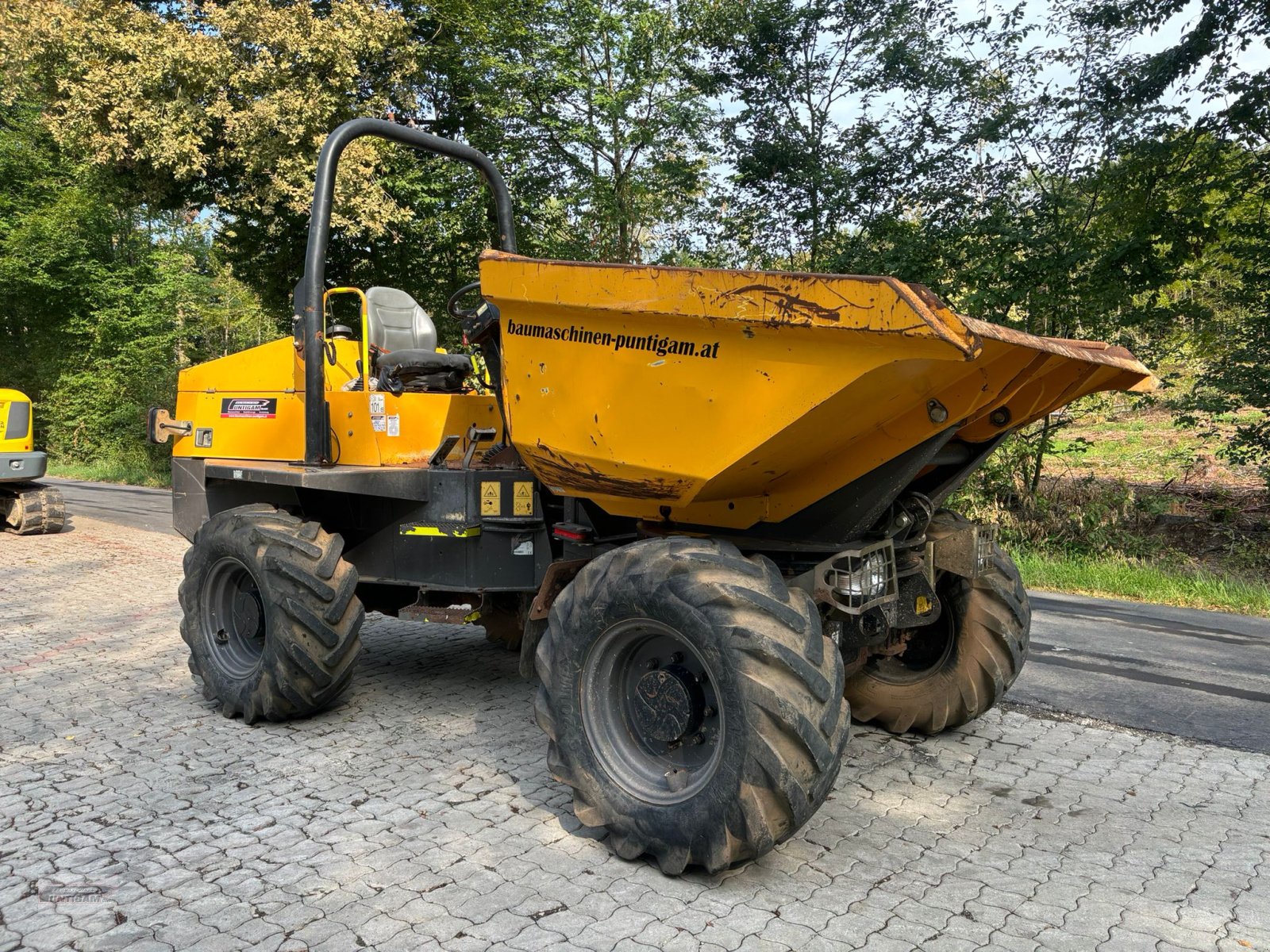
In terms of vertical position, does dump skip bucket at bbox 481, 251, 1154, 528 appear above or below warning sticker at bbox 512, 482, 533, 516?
above

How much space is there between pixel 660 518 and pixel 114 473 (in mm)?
23309

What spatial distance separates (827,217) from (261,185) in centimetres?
907

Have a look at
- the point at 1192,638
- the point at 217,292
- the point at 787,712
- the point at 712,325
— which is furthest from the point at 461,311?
the point at 217,292

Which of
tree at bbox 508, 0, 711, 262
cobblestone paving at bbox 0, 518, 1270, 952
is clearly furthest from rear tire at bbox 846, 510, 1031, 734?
tree at bbox 508, 0, 711, 262

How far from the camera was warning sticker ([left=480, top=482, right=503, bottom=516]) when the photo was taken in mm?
4746

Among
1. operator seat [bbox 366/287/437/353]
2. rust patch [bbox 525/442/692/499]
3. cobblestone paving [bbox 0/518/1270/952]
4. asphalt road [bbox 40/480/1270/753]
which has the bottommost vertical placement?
asphalt road [bbox 40/480/1270/753]

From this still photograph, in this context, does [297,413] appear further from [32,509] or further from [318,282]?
[32,509]

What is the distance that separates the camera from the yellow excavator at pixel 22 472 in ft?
41.5

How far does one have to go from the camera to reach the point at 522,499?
4.74 m

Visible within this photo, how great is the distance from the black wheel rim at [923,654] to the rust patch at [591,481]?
1.66 m

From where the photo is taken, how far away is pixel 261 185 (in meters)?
15.7

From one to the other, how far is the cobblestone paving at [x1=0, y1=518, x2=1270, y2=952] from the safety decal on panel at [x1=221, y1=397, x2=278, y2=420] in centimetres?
166

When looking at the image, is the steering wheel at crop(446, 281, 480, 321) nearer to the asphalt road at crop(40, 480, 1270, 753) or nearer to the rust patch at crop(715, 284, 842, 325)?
the rust patch at crop(715, 284, 842, 325)

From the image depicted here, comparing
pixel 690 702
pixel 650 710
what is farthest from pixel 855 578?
pixel 650 710
